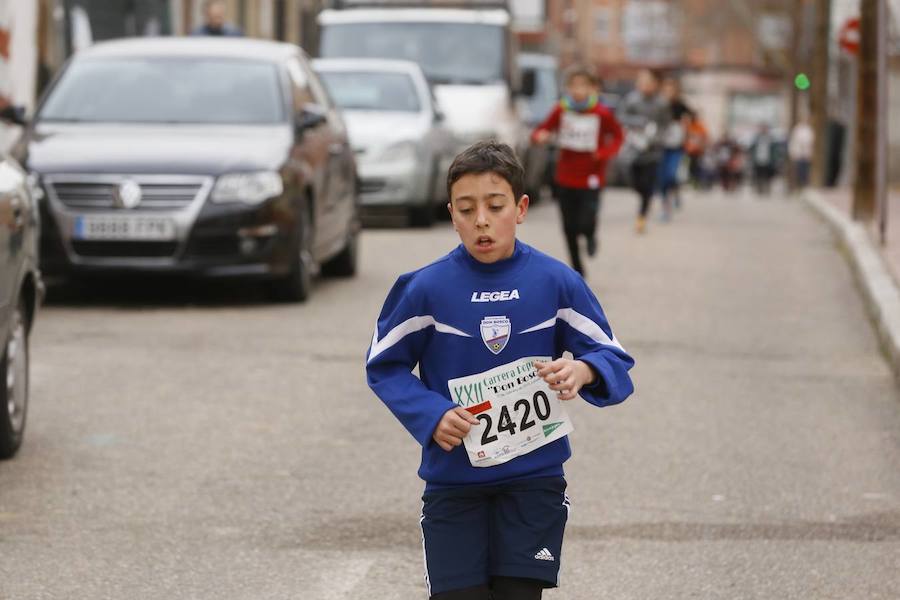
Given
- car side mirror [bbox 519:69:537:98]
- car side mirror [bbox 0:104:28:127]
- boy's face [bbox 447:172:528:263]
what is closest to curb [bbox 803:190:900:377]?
car side mirror [bbox 519:69:537:98]

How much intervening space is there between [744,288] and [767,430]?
7078 mm

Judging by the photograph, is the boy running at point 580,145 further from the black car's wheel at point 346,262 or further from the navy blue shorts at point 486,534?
the navy blue shorts at point 486,534

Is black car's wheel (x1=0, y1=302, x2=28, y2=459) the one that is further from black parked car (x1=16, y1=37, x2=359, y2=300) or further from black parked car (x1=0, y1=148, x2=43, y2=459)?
black parked car (x1=16, y1=37, x2=359, y2=300)

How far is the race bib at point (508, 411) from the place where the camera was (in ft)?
15.1

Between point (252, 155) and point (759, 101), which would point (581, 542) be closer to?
point (252, 155)

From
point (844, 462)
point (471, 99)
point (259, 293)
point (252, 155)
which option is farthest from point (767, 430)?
point (471, 99)

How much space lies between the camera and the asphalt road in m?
6.28

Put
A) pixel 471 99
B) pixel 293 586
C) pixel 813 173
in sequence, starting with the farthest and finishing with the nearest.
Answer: pixel 813 173 < pixel 471 99 < pixel 293 586

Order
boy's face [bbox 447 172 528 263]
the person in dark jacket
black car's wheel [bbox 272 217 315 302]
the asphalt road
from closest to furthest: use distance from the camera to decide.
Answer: boy's face [bbox 447 172 528 263]
the asphalt road
black car's wheel [bbox 272 217 315 302]
the person in dark jacket

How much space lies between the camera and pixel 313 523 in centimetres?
695

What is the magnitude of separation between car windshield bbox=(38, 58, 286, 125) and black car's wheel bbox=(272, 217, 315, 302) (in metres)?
1.00

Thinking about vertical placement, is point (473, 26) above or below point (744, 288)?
above

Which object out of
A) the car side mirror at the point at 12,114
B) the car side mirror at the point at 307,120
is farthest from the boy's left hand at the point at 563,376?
the car side mirror at the point at 307,120

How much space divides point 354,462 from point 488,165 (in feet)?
12.0
